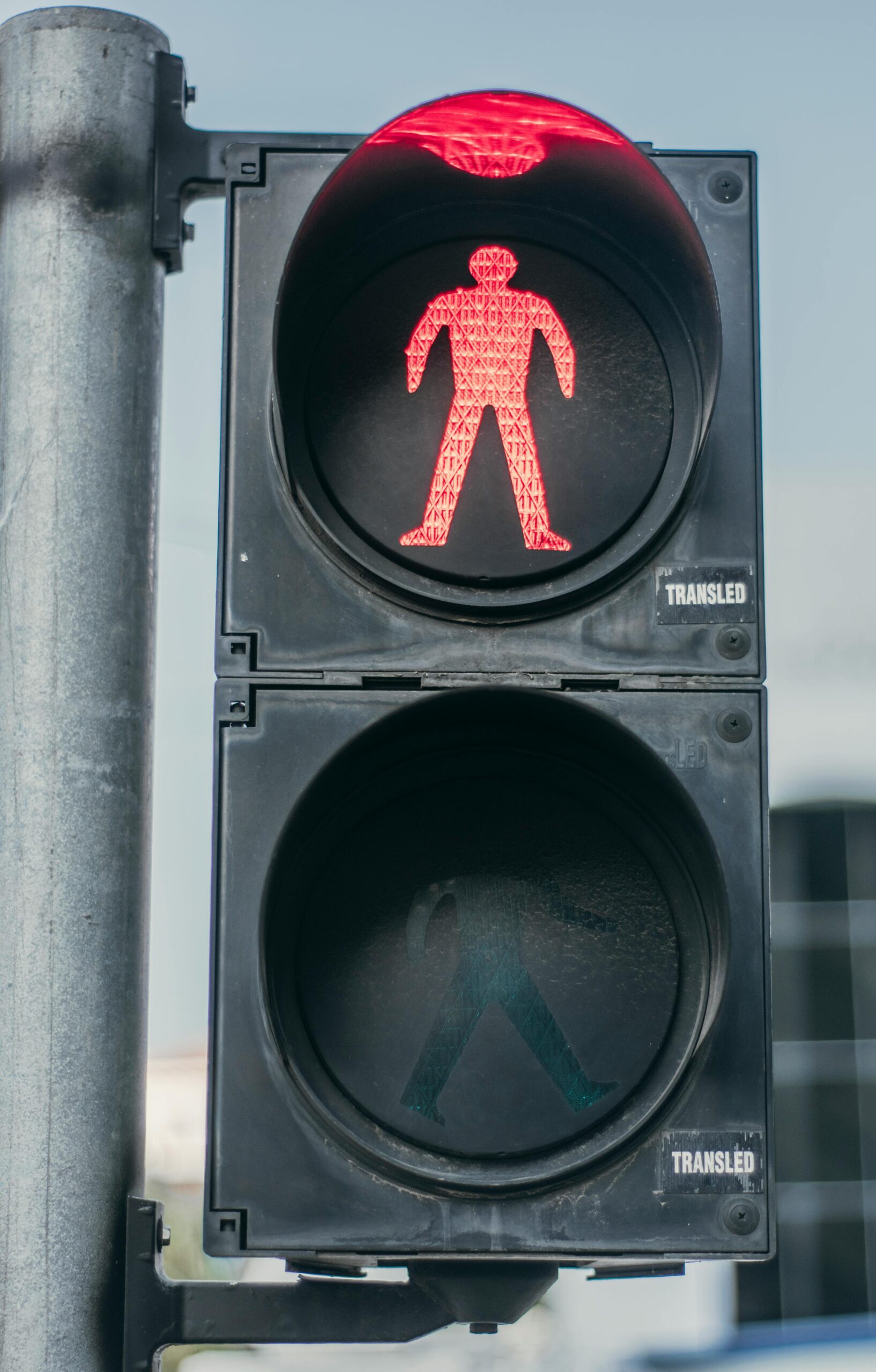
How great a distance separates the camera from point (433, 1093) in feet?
5.03

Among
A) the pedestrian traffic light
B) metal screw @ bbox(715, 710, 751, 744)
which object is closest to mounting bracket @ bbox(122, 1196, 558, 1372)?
the pedestrian traffic light

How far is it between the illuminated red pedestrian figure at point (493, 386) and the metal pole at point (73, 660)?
401mm

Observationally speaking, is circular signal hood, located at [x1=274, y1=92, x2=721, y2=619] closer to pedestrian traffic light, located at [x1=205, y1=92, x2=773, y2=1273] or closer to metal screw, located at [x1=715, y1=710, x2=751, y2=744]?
pedestrian traffic light, located at [x1=205, y1=92, x2=773, y2=1273]

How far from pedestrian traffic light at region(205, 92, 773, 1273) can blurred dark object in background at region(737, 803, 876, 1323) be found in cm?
1588

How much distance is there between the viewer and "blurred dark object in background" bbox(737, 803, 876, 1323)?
17.0 meters

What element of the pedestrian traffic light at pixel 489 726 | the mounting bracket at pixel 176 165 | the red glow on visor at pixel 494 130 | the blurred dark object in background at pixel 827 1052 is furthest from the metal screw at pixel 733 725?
the blurred dark object in background at pixel 827 1052

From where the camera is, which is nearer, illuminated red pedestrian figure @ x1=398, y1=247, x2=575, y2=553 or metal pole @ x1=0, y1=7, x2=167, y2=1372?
illuminated red pedestrian figure @ x1=398, y1=247, x2=575, y2=553

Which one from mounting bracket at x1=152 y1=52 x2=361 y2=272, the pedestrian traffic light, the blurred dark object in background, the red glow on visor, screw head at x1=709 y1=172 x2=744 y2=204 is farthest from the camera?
the blurred dark object in background

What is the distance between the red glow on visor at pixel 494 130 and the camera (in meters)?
1.64

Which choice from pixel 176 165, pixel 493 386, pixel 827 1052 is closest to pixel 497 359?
pixel 493 386

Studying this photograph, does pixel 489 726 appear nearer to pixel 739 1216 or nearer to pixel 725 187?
pixel 739 1216

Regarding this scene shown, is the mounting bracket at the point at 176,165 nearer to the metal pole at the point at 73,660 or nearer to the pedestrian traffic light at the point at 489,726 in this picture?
the metal pole at the point at 73,660

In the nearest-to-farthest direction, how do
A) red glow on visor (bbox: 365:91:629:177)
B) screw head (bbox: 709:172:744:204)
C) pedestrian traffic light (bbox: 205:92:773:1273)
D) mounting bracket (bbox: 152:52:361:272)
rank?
pedestrian traffic light (bbox: 205:92:773:1273) → red glow on visor (bbox: 365:91:629:177) → screw head (bbox: 709:172:744:204) → mounting bracket (bbox: 152:52:361:272)

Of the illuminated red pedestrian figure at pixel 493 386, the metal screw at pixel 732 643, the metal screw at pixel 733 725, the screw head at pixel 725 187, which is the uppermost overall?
the screw head at pixel 725 187
